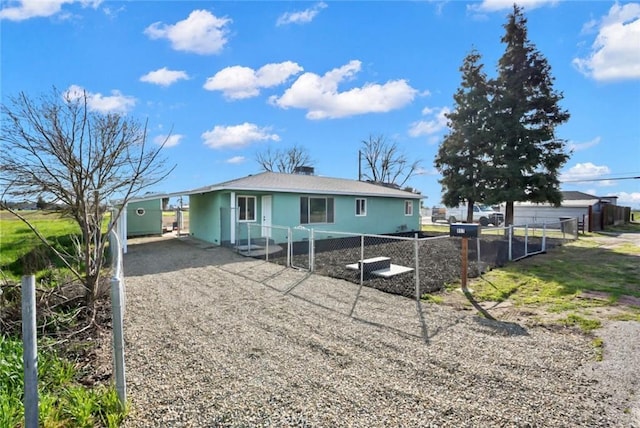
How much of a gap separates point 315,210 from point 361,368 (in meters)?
12.1

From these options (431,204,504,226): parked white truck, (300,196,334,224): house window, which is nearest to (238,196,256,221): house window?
(300,196,334,224): house window

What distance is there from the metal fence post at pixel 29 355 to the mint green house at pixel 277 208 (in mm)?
9426

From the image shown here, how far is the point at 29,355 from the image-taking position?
7.33ft

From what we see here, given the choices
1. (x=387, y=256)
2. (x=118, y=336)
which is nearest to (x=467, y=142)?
(x=387, y=256)

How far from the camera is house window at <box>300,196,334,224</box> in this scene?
1495cm

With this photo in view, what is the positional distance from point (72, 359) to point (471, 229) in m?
10.7

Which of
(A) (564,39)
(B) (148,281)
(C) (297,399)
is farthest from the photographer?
(A) (564,39)

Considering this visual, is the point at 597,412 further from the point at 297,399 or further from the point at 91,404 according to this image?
the point at 91,404

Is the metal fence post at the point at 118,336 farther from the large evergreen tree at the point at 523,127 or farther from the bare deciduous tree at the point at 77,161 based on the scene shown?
the large evergreen tree at the point at 523,127

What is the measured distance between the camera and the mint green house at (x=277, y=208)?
1329 cm

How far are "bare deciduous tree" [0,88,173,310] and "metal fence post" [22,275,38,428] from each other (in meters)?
2.56

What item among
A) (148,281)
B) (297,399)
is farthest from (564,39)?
(148,281)

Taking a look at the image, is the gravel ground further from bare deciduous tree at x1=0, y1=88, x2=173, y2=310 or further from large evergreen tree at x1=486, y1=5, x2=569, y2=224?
large evergreen tree at x1=486, y1=5, x2=569, y2=224

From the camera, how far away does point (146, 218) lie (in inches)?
713
